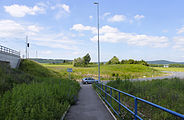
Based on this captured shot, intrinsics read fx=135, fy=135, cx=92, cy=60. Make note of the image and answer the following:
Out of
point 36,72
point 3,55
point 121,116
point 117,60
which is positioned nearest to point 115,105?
point 121,116

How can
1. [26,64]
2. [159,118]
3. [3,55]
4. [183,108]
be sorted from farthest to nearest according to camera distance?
[26,64]
[3,55]
[183,108]
[159,118]

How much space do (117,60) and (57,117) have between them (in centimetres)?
10910

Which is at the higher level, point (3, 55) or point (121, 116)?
point (3, 55)

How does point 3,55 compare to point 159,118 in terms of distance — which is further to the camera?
point 3,55

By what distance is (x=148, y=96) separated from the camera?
359 inches

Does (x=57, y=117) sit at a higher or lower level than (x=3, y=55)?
lower

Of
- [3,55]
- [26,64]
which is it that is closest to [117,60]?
[26,64]

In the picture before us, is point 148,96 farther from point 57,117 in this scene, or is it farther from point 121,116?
point 57,117

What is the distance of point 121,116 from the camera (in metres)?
4.90

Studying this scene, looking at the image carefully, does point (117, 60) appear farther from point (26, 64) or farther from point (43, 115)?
point (43, 115)

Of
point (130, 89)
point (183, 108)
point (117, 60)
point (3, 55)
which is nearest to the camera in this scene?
point (183, 108)

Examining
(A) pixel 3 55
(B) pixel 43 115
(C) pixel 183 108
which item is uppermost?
(A) pixel 3 55

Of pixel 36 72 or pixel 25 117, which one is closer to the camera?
pixel 25 117

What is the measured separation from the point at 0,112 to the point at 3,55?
21.1m
